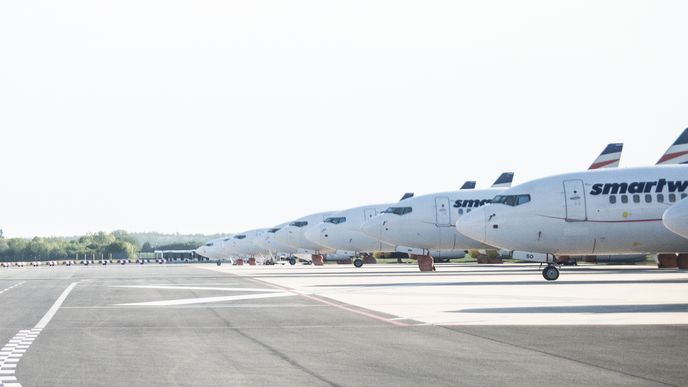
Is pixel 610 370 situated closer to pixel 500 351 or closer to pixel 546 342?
pixel 500 351

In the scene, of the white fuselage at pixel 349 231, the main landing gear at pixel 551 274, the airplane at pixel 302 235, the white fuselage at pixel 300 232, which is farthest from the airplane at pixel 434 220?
the white fuselage at pixel 300 232

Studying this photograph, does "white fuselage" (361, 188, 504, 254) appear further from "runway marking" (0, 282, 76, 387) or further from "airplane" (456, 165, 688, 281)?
"runway marking" (0, 282, 76, 387)

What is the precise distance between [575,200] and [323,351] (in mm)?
33918

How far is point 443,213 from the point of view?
7044cm

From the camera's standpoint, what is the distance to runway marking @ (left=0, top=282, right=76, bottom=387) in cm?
1530

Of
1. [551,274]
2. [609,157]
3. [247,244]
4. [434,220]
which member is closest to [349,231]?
[434,220]

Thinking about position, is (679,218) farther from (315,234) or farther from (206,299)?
(315,234)

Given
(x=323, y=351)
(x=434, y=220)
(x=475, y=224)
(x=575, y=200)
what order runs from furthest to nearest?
1. (x=434, y=220)
2. (x=475, y=224)
3. (x=575, y=200)
4. (x=323, y=351)

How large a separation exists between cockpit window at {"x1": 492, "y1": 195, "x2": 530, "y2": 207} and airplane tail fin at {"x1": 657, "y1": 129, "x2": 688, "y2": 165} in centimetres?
1577

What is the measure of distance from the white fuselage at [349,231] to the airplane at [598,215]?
134 feet

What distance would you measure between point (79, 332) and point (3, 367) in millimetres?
7219

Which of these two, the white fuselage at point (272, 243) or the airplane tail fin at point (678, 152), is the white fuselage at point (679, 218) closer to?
the airplane tail fin at point (678, 152)

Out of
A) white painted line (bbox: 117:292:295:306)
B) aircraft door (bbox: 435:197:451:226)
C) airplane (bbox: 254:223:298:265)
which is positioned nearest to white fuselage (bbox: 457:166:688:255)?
white painted line (bbox: 117:292:295:306)

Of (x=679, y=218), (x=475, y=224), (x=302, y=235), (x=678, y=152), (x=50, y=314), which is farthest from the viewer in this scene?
(x=302, y=235)
